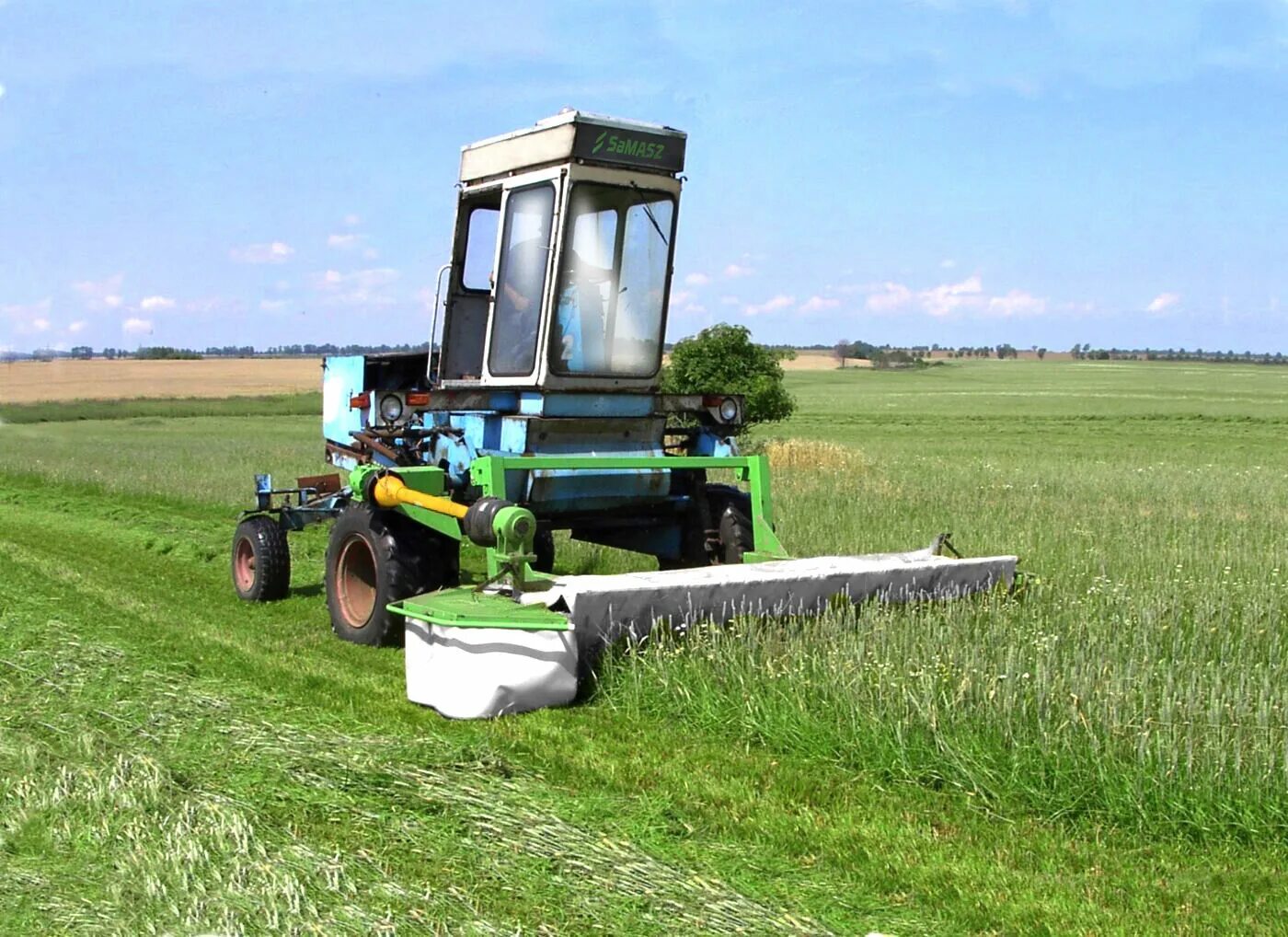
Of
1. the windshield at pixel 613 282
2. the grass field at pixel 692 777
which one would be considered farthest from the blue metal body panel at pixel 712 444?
the grass field at pixel 692 777

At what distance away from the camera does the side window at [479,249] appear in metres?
8.28

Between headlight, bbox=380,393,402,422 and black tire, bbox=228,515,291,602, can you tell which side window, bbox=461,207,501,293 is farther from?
black tire, bbox=228,515,291,602

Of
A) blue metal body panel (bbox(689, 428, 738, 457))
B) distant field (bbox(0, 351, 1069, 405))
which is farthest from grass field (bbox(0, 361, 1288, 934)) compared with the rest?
distant field (bbox(0, 351, 1069, 405))

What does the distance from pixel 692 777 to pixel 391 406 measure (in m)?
3.90

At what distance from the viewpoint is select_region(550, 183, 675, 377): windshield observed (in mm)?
7609

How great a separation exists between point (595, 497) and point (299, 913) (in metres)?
4.34

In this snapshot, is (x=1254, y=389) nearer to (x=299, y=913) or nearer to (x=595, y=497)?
(x=595, y=497)

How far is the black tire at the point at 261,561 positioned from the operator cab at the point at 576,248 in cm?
187

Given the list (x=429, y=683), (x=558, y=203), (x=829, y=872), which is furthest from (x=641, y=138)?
(x=829, y=872)

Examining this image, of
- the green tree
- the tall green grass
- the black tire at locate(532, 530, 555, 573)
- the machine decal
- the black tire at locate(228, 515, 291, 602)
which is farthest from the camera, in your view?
the green tree

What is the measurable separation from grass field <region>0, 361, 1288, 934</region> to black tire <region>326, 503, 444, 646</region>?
201 millimetres

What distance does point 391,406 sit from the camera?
807 centimetres

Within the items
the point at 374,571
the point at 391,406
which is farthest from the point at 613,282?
the point at 374,571

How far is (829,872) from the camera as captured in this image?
13.3 feet
